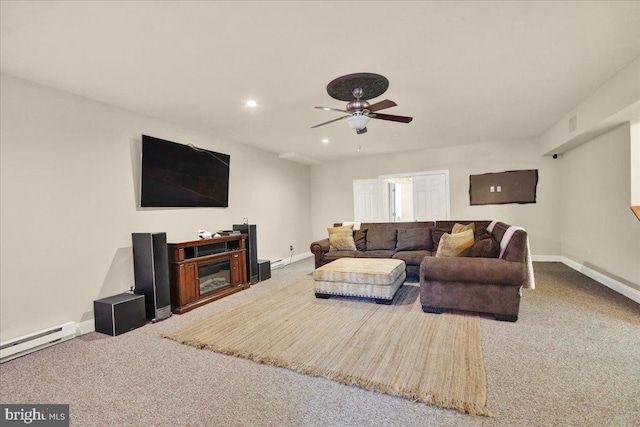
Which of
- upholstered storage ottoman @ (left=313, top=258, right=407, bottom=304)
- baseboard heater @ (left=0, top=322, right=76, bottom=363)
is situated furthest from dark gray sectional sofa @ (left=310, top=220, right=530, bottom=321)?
baseboard heater @ (left=0, top=322, right=76, bottom=363)

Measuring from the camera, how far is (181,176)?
4.20 m

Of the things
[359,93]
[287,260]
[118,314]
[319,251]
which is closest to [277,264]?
[287,260]

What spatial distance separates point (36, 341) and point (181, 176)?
2372 mm

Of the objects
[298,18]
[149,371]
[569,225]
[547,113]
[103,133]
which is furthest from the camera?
[569,225]

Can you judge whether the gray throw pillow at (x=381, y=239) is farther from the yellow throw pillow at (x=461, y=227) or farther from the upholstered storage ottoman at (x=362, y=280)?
the upholstered storage ottoman at (x=362, y=280)

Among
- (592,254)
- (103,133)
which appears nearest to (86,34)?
(103,133)

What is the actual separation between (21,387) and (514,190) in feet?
24.7

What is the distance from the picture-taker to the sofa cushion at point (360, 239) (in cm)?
536

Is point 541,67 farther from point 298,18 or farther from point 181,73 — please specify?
point 181,73

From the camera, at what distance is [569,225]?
5.35 metres

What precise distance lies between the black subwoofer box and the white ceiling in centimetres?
221

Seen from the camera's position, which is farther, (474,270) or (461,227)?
(461,227)

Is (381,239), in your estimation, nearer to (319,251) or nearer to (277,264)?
(319,251)

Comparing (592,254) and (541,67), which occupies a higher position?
(541,67)
